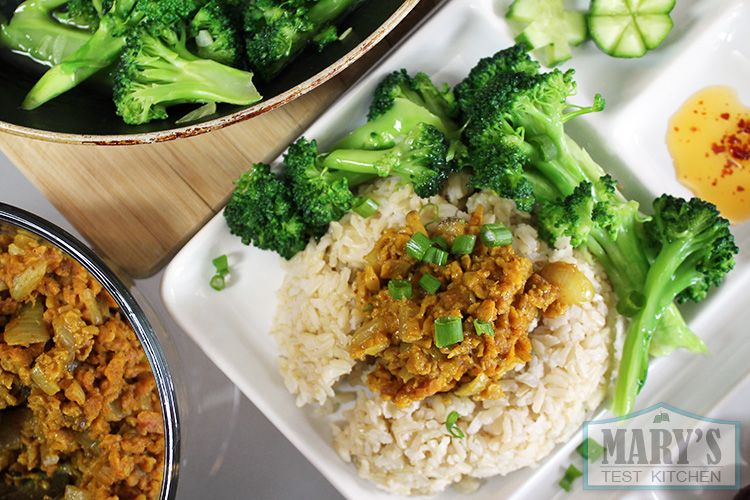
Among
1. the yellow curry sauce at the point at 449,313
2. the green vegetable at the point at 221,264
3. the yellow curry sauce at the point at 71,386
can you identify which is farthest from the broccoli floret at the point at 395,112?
the yellow curry sauce at the point at 71,386

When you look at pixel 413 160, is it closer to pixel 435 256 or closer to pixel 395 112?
pixel 395 112

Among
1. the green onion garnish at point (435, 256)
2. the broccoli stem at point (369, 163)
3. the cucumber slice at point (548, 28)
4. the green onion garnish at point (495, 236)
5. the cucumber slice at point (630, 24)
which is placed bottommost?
the green onion garnish at point (435, 256)

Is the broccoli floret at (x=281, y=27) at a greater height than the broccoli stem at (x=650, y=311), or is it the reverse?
the broccoli floret at (x=281, y=27)

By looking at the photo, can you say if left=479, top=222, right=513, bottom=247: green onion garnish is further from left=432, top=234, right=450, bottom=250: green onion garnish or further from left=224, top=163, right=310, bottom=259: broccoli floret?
left=224, top=163, right=310, bottom=259: broccoli floret

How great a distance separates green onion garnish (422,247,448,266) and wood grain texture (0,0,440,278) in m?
1.01

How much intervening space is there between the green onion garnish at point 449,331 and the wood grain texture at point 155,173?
1.32m

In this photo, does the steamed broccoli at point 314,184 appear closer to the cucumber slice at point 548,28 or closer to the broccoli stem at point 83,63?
the broccoli stem at point 83,63

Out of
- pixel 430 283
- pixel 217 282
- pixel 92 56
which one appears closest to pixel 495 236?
pixel 430 283

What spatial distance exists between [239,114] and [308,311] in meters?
0.99

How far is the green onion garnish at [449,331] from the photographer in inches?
91.6

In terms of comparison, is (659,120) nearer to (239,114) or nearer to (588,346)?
(588,346)

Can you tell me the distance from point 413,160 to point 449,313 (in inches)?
29.1

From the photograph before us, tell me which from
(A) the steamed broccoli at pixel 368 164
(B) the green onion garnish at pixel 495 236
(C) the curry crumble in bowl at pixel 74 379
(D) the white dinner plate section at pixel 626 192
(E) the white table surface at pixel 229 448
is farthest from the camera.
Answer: (E) the white table surface at pixel 229 448

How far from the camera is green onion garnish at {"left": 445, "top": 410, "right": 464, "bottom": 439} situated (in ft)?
8.58
